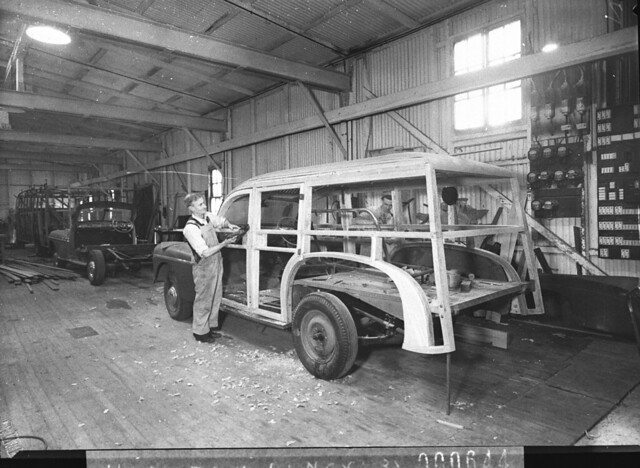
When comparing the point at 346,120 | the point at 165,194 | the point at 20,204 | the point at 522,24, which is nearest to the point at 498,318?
the point at 522,24

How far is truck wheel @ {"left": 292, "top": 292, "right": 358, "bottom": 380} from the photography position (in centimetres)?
319

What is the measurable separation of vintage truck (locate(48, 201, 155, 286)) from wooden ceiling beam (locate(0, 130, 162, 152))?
138 inches

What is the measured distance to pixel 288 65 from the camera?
6773 millimetres

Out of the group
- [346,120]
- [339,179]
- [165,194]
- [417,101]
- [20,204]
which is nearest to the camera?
[339,179]

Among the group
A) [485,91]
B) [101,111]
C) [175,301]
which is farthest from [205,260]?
[101,111]

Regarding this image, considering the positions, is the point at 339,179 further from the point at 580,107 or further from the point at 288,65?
the point at 288,65

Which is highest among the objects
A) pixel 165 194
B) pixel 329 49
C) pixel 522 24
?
pixel 329 49

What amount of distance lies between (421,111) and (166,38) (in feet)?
13.6

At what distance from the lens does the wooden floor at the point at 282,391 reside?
2.59m

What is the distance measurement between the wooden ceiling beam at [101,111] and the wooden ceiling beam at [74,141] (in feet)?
10.4

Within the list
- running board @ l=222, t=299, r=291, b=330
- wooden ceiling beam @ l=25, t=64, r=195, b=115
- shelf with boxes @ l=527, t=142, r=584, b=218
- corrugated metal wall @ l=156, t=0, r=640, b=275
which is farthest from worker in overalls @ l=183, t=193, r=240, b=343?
wooden ceiling beam @ l=25, t=64, r=195, b=115

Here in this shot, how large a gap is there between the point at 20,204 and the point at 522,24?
16.1 m

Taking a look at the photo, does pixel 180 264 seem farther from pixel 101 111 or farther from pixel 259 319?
pixel 101 111

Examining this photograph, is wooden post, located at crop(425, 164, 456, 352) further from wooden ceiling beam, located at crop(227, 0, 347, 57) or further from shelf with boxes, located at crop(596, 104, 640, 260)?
wooden ceiling beam, located at crop(227, 0, 347, 57)
